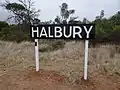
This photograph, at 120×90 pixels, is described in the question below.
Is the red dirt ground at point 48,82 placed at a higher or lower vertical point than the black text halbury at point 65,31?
lower

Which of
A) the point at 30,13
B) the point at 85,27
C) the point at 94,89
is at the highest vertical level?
the point at 30,13

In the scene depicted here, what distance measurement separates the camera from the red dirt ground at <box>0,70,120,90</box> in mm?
4582

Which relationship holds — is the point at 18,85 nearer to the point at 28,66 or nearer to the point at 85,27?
the point at 28,66

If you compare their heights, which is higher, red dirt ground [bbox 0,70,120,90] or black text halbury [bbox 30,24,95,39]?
black text halbury [bbox 30,24,95,39]

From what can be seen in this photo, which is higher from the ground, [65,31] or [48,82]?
[65,31]

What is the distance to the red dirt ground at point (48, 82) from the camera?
4.58 m

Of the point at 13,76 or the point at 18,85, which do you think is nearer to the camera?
the point at 18,85

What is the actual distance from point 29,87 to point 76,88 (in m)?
0.99

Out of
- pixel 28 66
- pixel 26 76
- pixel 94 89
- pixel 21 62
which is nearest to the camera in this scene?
pixel 94 89

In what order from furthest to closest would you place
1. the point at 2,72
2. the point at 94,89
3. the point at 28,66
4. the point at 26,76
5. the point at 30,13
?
1. the point at 30,13
2. the point at 28,66
3. the point at 2,72
4. the point at 26,76
5. the point at 94,89

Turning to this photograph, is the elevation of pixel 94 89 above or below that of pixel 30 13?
below

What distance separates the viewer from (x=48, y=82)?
4.76 meters

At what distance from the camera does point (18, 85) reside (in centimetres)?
466

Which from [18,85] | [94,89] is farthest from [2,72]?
[94,89]
